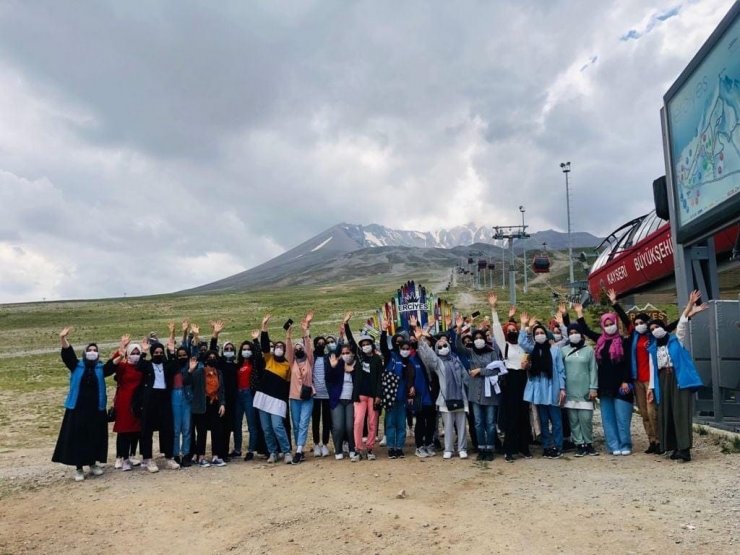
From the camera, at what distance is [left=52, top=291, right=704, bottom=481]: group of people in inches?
325

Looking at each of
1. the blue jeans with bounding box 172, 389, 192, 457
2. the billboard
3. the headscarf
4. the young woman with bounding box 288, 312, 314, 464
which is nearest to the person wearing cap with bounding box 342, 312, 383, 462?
the young woman with bounding box 288, 312, 314, 464

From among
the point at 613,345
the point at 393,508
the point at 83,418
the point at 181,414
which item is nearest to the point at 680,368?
the point at 613,345

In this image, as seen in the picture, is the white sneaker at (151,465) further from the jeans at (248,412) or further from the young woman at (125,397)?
the jeans at (248,412)

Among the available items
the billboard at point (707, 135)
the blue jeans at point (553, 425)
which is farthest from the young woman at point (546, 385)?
the billboard at point (707, 135)

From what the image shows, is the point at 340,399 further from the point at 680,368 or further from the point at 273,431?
the point at 680,368

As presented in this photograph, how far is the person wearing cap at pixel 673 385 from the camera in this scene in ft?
24.4

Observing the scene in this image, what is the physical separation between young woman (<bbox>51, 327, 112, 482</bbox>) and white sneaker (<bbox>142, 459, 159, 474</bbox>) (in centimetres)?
61

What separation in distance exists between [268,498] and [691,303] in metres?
6.27

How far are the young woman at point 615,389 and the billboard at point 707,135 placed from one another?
311 cm

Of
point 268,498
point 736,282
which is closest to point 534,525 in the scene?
point 268,498

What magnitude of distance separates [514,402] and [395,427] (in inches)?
76.8

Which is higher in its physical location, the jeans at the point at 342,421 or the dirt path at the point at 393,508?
the jeans at the point at 342,421

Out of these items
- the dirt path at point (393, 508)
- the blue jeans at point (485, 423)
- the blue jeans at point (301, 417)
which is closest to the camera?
the dirt path at point (393, 508)

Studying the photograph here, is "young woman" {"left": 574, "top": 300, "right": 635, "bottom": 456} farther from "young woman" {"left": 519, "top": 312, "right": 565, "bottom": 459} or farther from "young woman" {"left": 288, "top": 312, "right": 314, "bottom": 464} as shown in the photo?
"young woman" {"left": 288, "top": 312, "right": 314, "bottom": 464}
